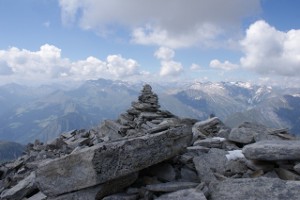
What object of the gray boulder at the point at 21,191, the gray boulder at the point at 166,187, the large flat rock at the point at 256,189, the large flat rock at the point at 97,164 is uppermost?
the large flat rock at the point at 97,164

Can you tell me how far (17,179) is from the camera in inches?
901

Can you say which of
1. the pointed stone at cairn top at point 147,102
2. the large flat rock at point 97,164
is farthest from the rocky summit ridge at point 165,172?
the pointed stone at cairn top at point 147,102

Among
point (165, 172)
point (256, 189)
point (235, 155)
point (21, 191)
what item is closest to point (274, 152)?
point (256, 189)

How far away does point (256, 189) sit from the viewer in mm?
11672

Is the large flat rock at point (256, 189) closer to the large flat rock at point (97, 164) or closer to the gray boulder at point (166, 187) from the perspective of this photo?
the gray boulder at point (166, 187)

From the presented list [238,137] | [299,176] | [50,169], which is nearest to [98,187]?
[50,169]

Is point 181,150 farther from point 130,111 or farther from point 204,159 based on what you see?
point 130,111

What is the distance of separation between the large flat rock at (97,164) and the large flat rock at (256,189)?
3175mm

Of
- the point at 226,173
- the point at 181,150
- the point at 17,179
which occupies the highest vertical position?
the point at 181,150

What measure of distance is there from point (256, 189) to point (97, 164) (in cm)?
617

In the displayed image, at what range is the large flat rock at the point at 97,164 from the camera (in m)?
12.4

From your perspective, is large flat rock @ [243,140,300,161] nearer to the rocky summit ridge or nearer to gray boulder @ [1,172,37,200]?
the rocky summit ridge

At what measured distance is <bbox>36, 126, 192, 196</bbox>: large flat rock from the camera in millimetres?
12352

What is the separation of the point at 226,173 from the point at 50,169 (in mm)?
8567
